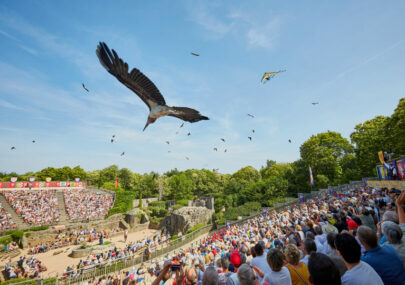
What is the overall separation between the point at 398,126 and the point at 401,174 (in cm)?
1051

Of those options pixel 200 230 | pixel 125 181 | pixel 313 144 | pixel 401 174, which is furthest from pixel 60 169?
pixel 401 174

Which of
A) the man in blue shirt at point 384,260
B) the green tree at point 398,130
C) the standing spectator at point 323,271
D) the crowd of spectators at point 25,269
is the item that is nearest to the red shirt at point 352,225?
the man in blue shirt at point 384,260

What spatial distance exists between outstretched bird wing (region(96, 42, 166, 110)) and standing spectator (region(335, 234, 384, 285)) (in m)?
3.80

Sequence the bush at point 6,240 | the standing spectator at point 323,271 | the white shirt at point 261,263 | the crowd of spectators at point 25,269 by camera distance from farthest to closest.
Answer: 1. the bush at point 6,240
2. the crowd of spectators at point 25,269
3. the white shirt at point 261,263
4. the standing spectator at point 323,271

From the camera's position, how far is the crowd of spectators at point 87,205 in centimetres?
2686

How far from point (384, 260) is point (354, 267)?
0.63m

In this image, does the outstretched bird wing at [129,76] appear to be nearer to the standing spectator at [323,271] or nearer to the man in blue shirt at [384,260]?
the standing spectator at [323,271]

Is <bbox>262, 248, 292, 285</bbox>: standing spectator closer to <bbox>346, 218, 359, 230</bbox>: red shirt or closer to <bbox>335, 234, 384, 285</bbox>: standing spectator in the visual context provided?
<bbox>335, 234, 384, 285</bbox>: standing spectator

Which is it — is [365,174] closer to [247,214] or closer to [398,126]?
[398,126]

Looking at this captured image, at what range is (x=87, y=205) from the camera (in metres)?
29.4

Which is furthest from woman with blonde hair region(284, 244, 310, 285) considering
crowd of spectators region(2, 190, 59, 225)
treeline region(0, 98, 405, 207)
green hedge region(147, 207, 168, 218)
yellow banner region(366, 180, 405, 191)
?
green hedge region(147, 207, 168, 218)

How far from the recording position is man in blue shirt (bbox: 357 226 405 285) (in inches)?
83.9

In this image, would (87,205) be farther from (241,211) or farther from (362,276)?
(362,276)

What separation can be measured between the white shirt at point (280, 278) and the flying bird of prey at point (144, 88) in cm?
275
